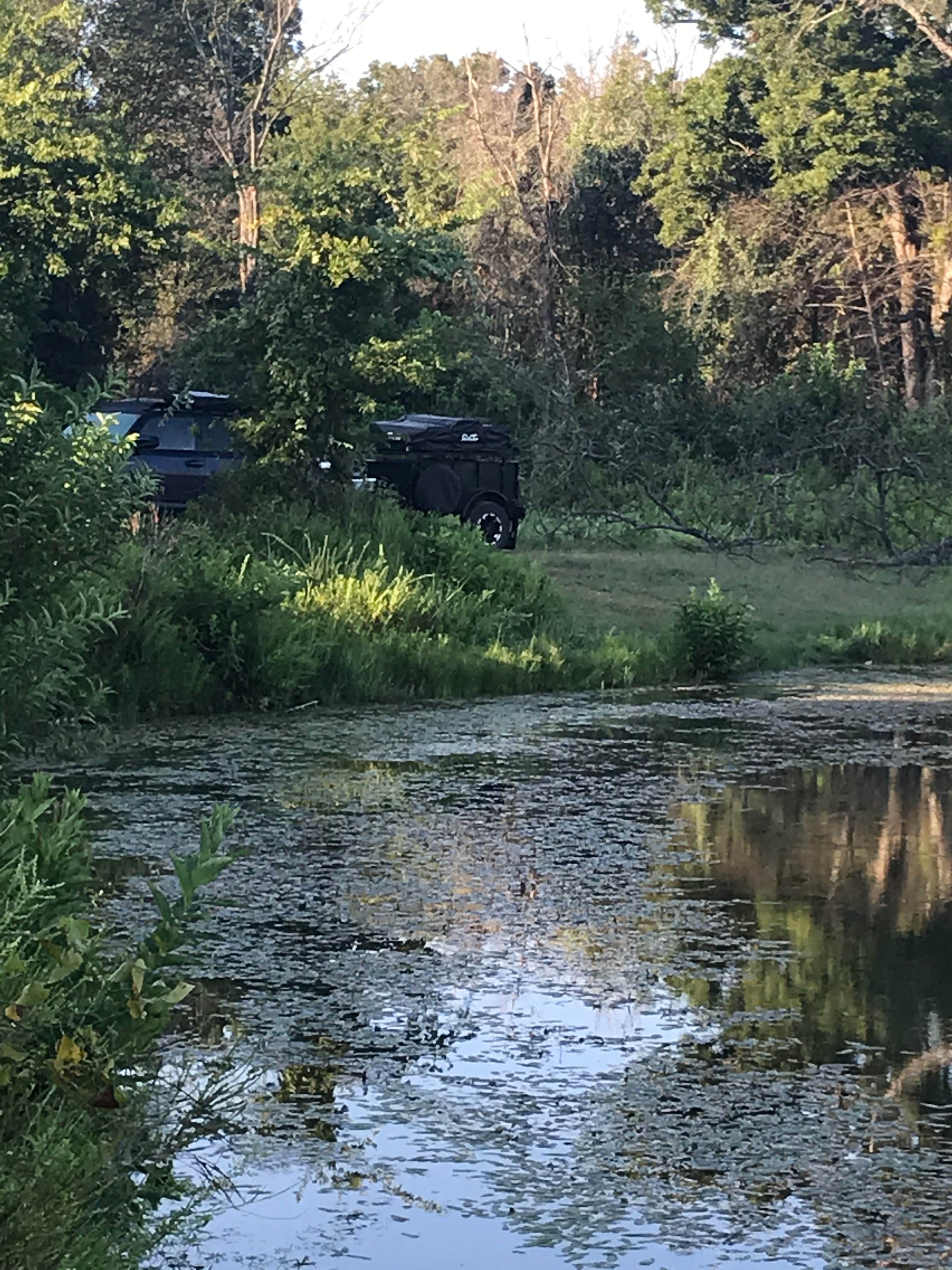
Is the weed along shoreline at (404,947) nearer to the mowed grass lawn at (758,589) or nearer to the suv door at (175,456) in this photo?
the mowed grass lawn at (758,589)

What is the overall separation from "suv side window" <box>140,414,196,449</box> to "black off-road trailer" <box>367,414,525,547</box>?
2.43 m

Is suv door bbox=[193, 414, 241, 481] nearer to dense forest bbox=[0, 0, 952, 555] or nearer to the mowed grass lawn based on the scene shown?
dense forest bbox=[0, 0, 952, 555]

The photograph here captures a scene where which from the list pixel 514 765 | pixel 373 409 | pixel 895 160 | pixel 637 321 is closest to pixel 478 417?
pixel 637 321

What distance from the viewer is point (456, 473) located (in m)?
24.9

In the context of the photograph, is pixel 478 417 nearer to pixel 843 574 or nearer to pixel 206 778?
pixel 843 574

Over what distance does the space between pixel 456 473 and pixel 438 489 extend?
1.03ft

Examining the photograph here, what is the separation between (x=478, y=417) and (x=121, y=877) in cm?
2574

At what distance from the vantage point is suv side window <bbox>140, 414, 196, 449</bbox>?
22828 mm

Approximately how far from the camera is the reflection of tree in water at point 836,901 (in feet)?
21.7

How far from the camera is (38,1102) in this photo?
429cm

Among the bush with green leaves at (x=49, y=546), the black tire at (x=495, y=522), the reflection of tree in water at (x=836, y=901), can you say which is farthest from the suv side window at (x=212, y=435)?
the bush with green leaves at (x=49, y=546)

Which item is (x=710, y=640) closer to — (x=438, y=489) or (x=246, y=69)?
(x=438, y=489)

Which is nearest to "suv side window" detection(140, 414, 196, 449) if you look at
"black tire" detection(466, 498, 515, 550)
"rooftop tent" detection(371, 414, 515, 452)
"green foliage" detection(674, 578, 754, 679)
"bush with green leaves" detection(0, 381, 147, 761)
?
"rooftop tent" detection(371, 414, 515, 452)

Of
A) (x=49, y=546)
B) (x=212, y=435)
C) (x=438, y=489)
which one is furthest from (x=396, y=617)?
(x=49, y=546)
